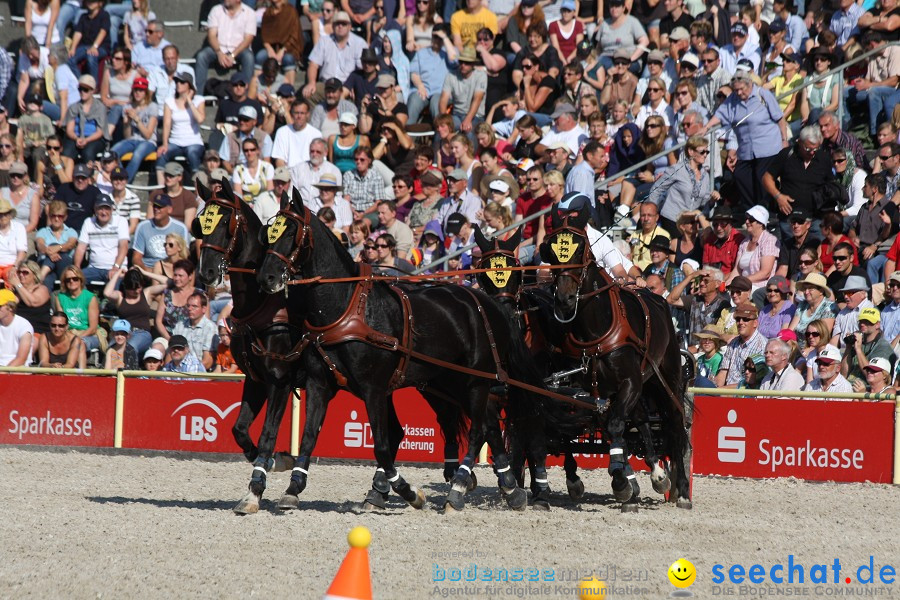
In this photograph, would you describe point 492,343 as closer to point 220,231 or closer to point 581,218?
point 581,218

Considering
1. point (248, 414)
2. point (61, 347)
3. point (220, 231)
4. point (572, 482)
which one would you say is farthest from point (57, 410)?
point (572, 482)

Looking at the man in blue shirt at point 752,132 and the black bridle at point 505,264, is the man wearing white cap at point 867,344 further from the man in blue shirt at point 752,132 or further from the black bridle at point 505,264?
the black bridle at point 505,264

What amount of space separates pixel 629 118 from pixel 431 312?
7.88 m

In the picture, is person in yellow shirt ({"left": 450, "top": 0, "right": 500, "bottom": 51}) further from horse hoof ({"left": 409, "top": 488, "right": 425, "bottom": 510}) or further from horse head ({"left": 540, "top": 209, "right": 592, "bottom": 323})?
horse hoof ({"left": 409, "top": 488, "right": 425, "bottom": 510})

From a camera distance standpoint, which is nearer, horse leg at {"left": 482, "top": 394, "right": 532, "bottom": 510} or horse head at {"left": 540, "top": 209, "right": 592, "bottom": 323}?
horse head at {"left": 540, "top": 209, "right": 592, "bottom": 323}

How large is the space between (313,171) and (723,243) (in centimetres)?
552

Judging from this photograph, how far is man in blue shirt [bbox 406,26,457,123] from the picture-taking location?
65.2 ft

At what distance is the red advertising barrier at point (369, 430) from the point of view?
14.5 metres

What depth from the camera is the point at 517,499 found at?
11.0m

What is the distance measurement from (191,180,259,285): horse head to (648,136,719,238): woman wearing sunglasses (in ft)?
24.4

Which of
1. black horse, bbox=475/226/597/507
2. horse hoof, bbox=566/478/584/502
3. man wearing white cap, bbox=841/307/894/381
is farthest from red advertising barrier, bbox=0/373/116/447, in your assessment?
man wearing white cap, bbox=841/307/894/381

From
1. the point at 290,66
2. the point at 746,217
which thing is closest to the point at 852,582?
the point at 746,217

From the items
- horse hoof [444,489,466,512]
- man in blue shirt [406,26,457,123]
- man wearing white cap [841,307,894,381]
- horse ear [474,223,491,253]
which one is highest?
man in blue shirt [406,26,457,123]

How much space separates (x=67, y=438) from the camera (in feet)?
49.6
